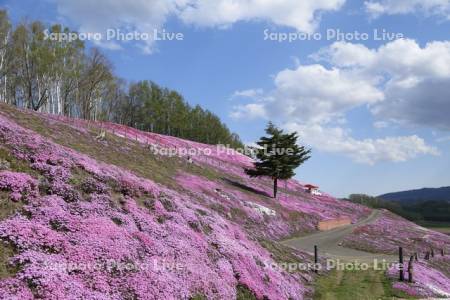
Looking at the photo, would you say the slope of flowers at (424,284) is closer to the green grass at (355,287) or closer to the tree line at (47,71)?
the green grass at (355,287)

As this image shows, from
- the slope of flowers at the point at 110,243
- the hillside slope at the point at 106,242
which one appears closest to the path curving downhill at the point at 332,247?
the hillside slope at the point at 106,242

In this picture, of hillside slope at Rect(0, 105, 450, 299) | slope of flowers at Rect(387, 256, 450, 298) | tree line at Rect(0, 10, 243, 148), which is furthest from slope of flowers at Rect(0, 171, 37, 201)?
tree line at Rect(0, 10, 243, 148)

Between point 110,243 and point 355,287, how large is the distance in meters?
16.8

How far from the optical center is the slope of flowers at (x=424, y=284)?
25312 millimetres

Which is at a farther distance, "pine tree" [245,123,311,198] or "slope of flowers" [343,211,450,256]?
"pine tree" [245,123,311,198]

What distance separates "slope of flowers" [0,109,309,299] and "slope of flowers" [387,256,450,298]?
7190mm

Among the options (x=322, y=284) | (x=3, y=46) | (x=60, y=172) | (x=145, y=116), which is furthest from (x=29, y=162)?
(x=145, y=116)

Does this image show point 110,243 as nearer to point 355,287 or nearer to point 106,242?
point 106,242

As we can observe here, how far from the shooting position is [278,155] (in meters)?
61.8

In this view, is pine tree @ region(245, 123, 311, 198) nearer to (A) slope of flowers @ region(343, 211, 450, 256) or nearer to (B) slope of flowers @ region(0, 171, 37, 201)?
(A) slope of flowers @ region(343, 211, 450, 256)

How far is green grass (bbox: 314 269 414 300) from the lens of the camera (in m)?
22.7

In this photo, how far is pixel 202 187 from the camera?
44.4 meters

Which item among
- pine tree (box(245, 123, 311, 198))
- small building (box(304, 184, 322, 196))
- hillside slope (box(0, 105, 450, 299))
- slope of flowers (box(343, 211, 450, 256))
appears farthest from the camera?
small building (box(304, 184, 322, 196))

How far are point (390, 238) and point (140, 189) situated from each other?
4794cm
